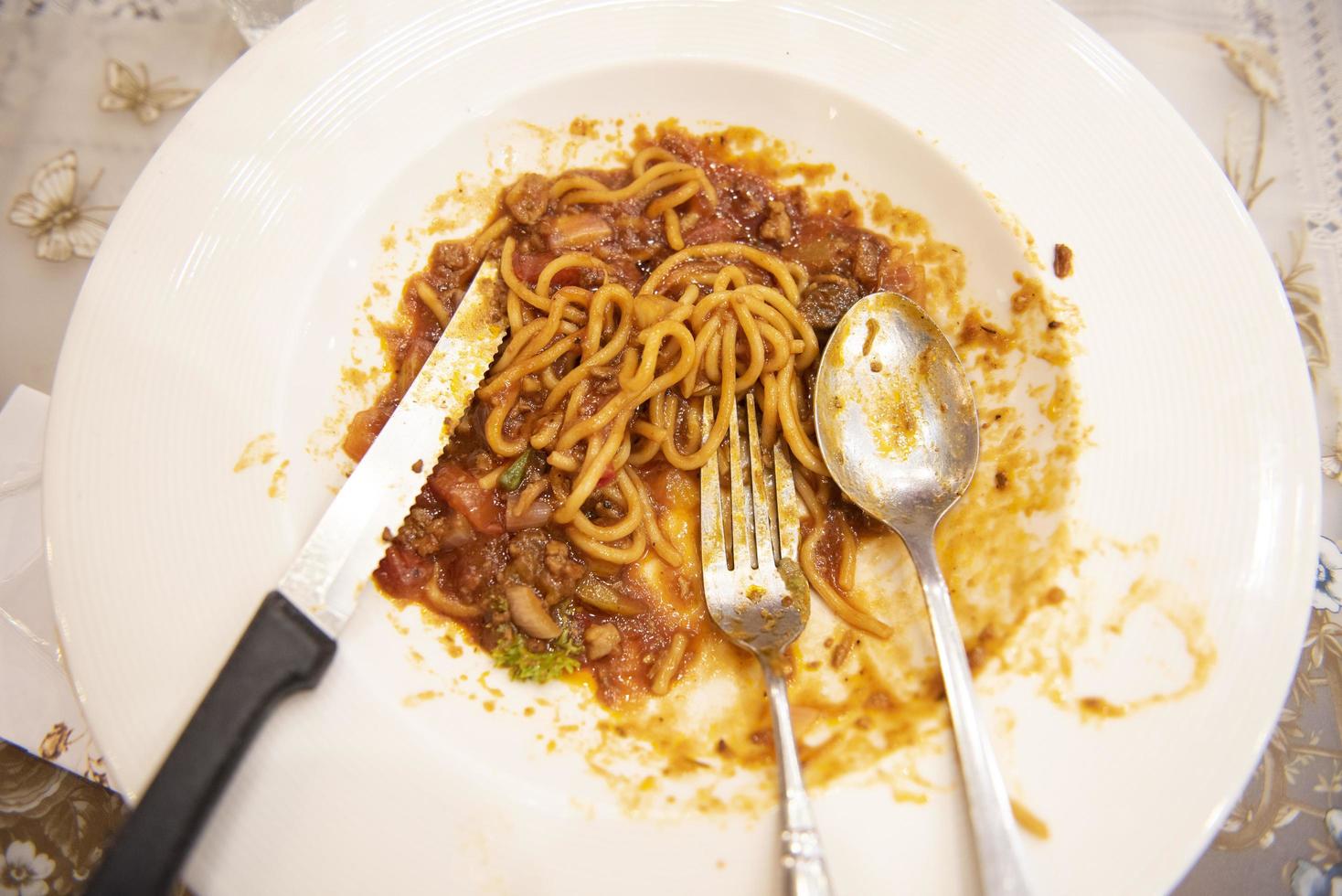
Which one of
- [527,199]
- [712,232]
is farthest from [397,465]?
[712,232]

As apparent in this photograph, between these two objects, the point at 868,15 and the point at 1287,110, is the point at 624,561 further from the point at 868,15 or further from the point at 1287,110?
the point at 1287,110

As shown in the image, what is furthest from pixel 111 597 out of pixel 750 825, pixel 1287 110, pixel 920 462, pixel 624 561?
pixel 1287 110

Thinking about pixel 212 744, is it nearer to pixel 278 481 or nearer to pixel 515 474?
pixel 278 481

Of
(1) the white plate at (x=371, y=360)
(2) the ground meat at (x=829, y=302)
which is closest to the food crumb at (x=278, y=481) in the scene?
(1) the white plate at (x=371, y=360)

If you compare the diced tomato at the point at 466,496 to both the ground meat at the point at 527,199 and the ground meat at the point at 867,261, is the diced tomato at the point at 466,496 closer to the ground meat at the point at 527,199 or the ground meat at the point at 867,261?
the ground meat at the point at 527,199

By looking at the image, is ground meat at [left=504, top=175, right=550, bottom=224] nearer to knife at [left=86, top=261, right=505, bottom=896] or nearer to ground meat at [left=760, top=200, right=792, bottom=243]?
knife at [left=86, top=261, right=505, bottom=896]

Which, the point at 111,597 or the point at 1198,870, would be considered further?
the point at 1198,870
